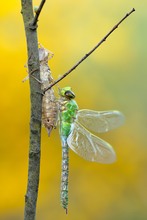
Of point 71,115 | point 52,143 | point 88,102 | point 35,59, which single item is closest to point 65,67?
point 88,102

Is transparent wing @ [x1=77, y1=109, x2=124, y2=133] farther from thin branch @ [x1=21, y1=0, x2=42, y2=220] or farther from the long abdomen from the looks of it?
thin branch @ [x1=21, y1=0, x2=42, y2=220]

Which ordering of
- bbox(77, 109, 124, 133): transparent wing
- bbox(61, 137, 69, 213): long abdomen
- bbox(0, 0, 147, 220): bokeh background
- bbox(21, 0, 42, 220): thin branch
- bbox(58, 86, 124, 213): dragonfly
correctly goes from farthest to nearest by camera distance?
bbox(0, 0, 147, 220): bokeh background → bbox(77, 109, 124, 133): transparent wing → bbox(58, 86, 124, 213): dragonfly → bbox(61, 137, 69, 213): long abdomen → bbox(21, 0, 42, 220): thin branch

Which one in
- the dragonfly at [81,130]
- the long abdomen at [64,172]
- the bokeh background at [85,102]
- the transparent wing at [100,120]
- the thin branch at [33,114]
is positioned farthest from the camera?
the bokeh background at [85,102]

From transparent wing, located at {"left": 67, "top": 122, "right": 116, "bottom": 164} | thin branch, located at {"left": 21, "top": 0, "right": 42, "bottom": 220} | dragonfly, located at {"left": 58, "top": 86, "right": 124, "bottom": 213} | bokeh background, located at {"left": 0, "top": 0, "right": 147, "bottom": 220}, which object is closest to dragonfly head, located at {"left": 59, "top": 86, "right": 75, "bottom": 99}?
dragonfly, located at {"left": 58, "top": 86, "right": 124, "bottom": 213}

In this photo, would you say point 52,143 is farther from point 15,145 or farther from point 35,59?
point 35,59

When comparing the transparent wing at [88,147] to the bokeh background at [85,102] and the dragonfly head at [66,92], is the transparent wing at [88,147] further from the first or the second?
the bokeh background at [85,102]

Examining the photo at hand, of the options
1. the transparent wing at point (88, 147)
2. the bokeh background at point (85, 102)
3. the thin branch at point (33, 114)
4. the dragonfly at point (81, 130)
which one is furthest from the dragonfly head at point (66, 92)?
the bokeh background at point (85, 102)

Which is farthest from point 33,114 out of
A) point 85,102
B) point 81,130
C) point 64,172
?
point 85,102
